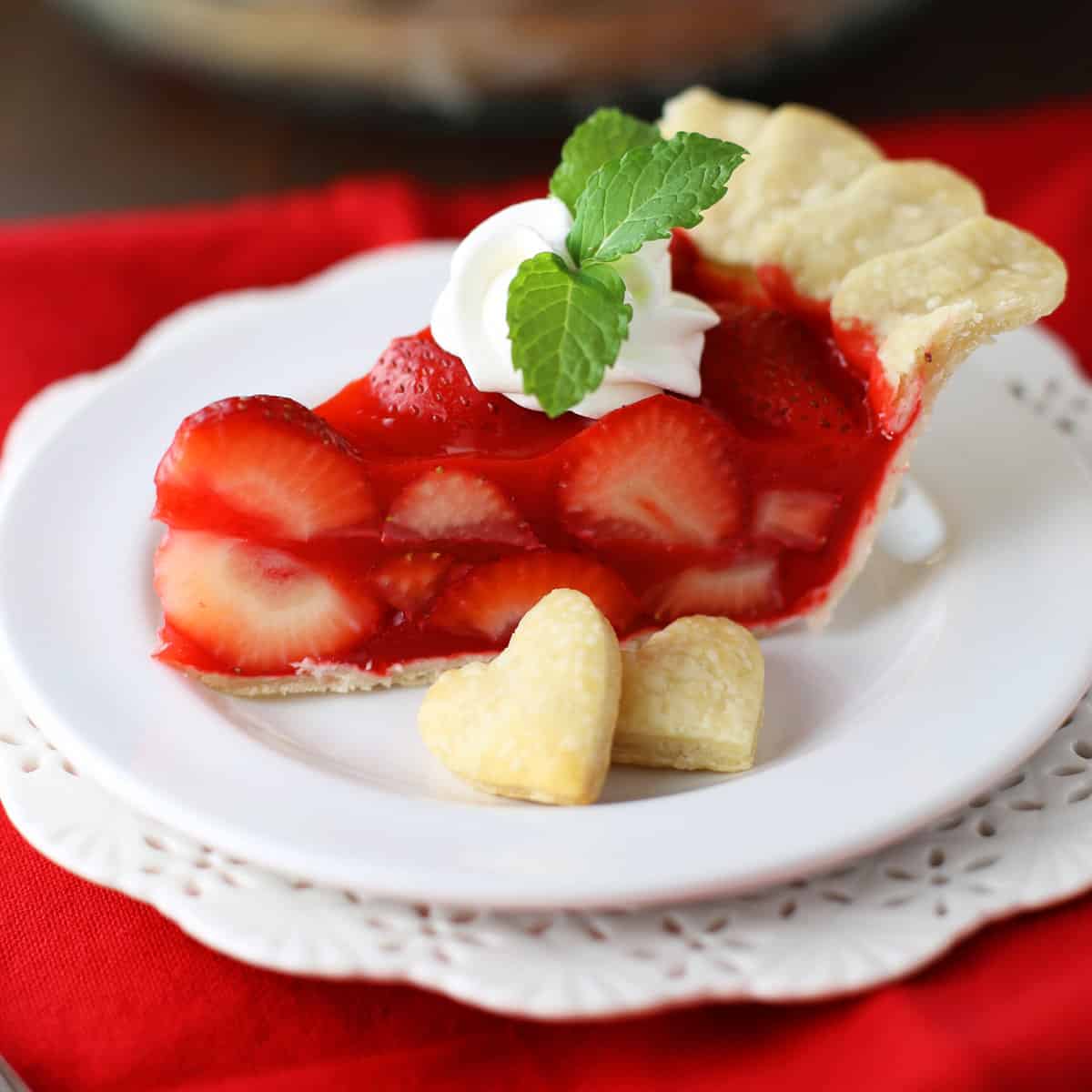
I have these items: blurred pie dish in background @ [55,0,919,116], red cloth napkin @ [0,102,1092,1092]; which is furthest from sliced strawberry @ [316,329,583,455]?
blurred pie dish in background @ [55,0,919,116]

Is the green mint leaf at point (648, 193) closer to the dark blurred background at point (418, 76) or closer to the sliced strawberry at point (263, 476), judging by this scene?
the sliced strawberry at point (263, 476)

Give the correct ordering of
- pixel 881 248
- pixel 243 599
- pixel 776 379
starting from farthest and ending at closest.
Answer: pixel 881 248, pixel 776 379, pixel 243 599

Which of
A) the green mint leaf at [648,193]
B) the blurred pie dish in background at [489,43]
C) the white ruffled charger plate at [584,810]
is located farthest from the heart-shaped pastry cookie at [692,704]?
the blurred pie dish in background at [489,43]

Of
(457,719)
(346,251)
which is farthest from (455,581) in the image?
(346,251)

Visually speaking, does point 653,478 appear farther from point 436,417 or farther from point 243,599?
point 243,599

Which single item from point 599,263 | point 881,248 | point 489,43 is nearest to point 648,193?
point 599,263

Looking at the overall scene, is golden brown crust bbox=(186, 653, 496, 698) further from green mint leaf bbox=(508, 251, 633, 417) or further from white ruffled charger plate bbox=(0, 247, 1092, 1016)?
green mint leaf bbox=(508, 251, 633, 417)

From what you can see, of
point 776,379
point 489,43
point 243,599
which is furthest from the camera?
point 489,43
